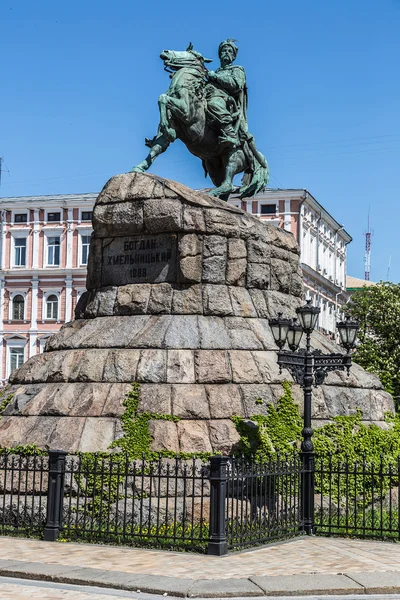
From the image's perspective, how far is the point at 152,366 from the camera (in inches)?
563

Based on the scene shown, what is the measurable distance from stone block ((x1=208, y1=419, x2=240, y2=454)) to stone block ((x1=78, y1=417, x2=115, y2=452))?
145 cm

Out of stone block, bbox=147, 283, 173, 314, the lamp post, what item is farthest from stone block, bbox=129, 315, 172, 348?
the lamp post

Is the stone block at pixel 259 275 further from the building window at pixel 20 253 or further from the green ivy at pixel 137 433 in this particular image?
the building window at pixel 20 253

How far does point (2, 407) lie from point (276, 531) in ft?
17.5

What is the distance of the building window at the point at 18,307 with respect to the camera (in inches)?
2395

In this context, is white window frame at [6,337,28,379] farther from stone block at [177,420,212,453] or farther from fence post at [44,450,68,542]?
fence post at [44,450,68,542]

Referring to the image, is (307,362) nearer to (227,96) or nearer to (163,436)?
(163,436)

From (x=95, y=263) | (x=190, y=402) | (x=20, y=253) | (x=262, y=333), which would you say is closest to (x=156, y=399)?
(x=190, y=402)

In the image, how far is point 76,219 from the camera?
6094 cm

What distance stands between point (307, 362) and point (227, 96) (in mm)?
7109

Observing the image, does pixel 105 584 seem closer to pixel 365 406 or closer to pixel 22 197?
pixel 365 406

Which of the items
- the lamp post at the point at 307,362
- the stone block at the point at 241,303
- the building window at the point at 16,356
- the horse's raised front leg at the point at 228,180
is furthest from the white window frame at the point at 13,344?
the lamp post at the point at 307,362

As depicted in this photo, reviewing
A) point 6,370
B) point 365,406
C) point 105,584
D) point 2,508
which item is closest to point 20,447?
point 2,508

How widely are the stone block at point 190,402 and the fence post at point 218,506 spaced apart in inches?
96.9
